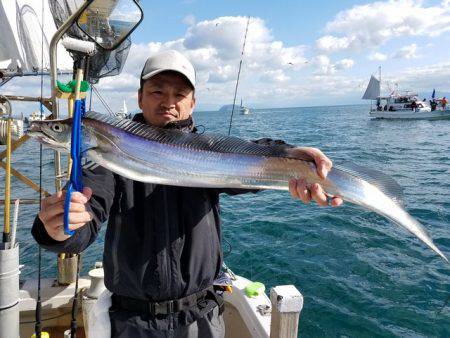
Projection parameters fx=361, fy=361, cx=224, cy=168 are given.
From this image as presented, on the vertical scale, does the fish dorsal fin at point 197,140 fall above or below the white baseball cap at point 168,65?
below

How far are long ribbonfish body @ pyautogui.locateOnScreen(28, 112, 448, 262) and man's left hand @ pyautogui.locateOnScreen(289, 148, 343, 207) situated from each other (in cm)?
4

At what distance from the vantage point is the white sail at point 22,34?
21.6 feet

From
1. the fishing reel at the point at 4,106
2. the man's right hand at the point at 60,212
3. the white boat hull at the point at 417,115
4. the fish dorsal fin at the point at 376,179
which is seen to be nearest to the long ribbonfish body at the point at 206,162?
the fish dorsal fin at the point at 376,179

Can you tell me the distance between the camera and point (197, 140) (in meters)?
2.76

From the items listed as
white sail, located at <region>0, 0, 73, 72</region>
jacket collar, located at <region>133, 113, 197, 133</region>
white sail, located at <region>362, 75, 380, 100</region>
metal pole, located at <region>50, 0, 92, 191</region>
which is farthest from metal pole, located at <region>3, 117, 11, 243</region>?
white sail, located at <region>362, 75, 380, 100</region>

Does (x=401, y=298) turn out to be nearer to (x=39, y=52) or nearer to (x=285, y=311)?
(x=285, y=311)

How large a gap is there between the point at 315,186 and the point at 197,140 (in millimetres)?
990

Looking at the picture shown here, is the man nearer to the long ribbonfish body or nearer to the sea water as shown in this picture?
the long ribbonfish body

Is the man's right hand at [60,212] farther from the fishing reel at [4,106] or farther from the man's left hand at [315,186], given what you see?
the fishing reel at [4,106]

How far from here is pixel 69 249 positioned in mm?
2285

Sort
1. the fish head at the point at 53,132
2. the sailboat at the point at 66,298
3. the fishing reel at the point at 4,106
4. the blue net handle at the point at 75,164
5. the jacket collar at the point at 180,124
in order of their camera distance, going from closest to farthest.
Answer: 1. the blue net handle at the point at 75,164
2. the fish head at the point at 53,132
3. the jacket collar at the point at 180,124
4. the sailboat at the point at 66,298
5. the fishing reel at the point at 4,106

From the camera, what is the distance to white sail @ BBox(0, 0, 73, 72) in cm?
657

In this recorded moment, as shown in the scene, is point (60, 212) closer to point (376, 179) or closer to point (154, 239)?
point (154, 239)

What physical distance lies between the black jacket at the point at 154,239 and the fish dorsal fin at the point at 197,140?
308 millimetres
